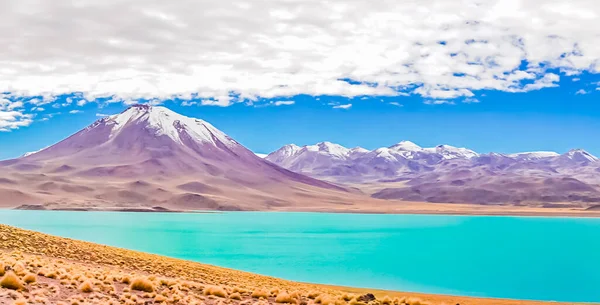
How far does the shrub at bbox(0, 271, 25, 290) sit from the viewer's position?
53.2ft

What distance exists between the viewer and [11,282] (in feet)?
53.5

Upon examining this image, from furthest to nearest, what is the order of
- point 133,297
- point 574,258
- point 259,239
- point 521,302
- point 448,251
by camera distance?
point 259,239 → point 448,251 → point 574,258 → point 521,302 → point 133,297

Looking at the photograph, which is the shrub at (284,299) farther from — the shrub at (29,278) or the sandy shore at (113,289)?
the shrub at (29,278)

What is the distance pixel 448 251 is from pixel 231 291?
5131cm

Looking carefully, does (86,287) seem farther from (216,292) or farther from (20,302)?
(216,292)

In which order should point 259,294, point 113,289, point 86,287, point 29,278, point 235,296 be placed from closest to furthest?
point 29,278 → point 86,287 → point 113,289 → point 235,296 → point 259,294

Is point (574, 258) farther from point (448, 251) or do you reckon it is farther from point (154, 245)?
point (154, 245)

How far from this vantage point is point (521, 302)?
34.9 metres

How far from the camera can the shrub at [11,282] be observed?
16.2 m

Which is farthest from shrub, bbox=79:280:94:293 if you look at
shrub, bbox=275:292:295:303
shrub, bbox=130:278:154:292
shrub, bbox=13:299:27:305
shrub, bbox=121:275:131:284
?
shrub, bbox=275:292:295:303

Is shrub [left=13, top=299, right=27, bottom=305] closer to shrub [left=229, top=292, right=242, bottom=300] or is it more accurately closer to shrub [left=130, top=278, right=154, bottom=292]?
shrub [left=130, top=278, right=154, bottom=292]

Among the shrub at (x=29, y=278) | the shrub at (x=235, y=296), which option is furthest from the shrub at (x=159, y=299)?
the shrub at (x=29, y=278)

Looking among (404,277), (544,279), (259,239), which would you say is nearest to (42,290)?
(404,277)

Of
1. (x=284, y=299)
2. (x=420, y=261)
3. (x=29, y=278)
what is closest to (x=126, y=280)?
(x=29, y=278)
